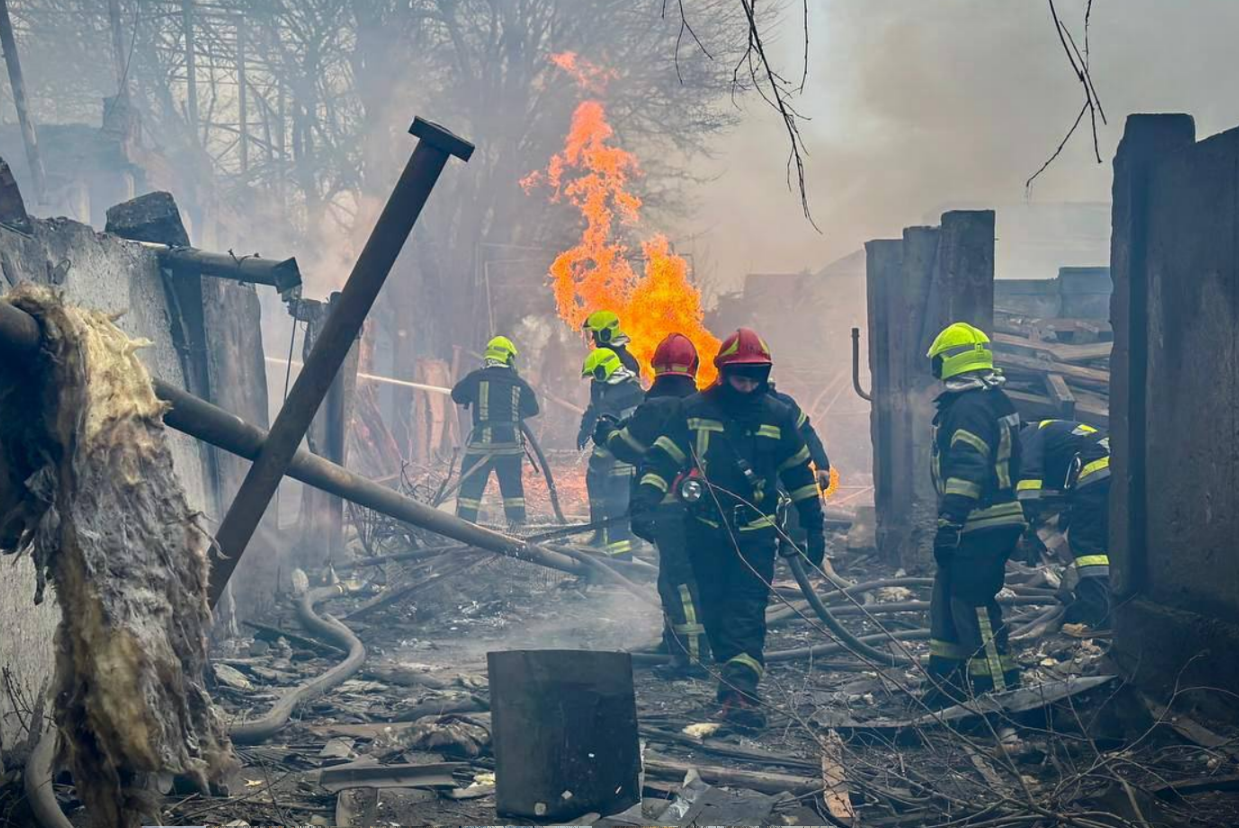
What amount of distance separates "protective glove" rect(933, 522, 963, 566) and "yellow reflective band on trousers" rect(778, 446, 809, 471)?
0.86m

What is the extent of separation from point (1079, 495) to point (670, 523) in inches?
110

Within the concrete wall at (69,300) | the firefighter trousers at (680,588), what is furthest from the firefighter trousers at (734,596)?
the concrete wall at (69,300)

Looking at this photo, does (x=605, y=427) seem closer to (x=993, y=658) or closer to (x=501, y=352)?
(x=993, y=658)

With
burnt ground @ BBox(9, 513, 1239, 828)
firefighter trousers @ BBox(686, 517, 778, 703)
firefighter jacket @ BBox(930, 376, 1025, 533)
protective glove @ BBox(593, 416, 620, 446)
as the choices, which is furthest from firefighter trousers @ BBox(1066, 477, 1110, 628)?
protective glove @ BBox(593, 416, 620, 446)

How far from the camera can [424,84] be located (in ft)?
83.9

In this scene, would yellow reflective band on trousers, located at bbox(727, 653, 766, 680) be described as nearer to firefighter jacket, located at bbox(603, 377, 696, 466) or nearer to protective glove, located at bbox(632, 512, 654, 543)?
protective glove, located at bbox(632, 512, 654, 543)

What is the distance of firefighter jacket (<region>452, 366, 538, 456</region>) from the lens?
11977 millimetres

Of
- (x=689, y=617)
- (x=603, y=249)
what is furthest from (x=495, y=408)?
(x=603, y=249)

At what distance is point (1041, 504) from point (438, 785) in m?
4.80

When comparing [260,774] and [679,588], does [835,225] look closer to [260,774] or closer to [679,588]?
[679,588]

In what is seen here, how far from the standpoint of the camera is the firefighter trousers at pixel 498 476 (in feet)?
38.6

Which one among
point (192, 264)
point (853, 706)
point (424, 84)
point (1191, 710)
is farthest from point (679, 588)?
point (424, 84)

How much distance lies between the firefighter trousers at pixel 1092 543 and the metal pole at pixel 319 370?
17.8 ft

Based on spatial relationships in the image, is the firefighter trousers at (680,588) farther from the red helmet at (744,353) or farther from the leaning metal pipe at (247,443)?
the leaning metal pipe at (247,443)
